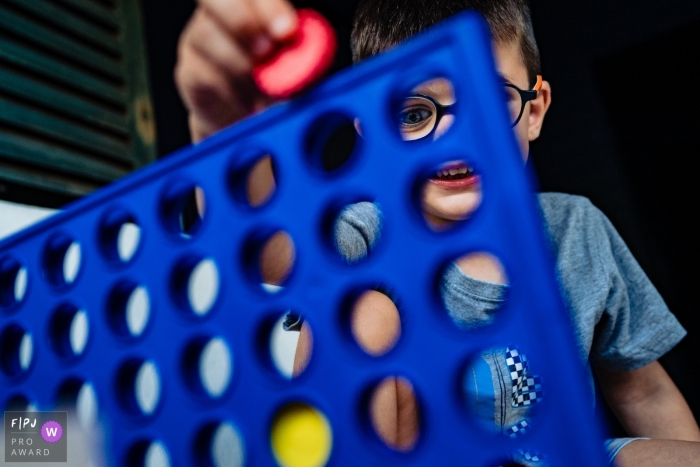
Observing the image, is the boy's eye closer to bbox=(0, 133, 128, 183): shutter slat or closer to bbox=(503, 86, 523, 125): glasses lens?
bbox=(503, 86, 523, 125): glasses lens

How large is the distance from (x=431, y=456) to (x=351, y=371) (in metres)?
0.05

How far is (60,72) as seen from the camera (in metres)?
0.89

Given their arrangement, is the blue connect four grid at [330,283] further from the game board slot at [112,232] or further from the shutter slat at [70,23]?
the shutter slat at [70,23]

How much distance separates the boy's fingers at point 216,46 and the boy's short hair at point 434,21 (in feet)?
1.78

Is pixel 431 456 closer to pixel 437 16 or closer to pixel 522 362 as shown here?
pixel 522 362

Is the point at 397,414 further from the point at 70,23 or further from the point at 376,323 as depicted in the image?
the point at 70,23

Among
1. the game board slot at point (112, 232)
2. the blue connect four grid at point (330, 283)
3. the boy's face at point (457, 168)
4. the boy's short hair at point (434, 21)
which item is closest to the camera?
the blue connect four grid at point (330, 283)

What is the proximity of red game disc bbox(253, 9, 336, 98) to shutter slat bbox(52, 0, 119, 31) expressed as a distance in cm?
81

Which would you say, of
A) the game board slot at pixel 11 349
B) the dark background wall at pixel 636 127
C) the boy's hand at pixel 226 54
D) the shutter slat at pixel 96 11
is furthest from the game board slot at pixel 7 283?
the dark background wall at pixel 636 127

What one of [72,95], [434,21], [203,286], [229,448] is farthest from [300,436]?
[72,95]

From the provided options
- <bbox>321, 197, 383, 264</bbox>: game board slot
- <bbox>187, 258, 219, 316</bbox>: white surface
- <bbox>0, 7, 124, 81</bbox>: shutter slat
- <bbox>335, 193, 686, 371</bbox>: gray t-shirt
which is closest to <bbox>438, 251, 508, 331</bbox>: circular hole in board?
<bbox>335, 193, 686, 371</bbox>: gray t-shirt

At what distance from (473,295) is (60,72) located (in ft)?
2.33

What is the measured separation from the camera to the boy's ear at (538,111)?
0.88 m

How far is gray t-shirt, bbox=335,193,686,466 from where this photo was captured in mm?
662
